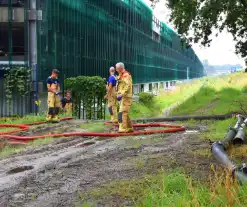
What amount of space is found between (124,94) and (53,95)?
12.2 feet

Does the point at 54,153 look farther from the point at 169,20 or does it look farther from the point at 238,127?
the point at 169,20

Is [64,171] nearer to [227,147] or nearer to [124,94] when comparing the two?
[227,147]

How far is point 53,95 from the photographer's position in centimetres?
1376

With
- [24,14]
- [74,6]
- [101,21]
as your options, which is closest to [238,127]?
[24,14]

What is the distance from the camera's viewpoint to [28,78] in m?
20.1

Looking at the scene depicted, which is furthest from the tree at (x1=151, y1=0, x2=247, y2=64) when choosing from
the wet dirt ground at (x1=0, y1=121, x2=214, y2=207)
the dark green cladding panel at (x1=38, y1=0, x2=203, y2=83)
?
the wet dirt ground at (x1=0, y1=121, x2=214, y2=207)

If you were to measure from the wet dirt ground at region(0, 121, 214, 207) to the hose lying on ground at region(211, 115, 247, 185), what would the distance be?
0.64 feet

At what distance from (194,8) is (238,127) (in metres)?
12.9

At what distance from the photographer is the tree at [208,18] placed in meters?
19.5

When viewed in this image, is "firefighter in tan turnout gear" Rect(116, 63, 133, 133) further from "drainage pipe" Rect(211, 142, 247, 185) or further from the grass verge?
the grass verge

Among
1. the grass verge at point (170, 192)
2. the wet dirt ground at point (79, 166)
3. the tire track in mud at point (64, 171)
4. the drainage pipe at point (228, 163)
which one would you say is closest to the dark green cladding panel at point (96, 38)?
the wet dirt ground at point (79, 166)

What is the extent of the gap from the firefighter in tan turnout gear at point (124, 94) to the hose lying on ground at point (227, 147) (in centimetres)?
295

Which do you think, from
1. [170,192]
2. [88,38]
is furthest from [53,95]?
[88,38]

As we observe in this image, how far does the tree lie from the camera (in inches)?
770
